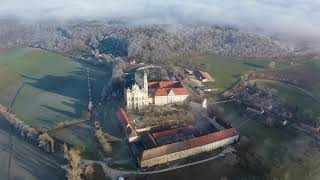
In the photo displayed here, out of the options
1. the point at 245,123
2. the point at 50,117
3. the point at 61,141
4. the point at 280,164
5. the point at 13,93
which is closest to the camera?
the point at 280,164

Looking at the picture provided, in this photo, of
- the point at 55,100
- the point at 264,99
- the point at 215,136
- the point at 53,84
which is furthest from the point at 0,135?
the point at 264,99

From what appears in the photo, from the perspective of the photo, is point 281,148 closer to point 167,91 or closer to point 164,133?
point 164,133

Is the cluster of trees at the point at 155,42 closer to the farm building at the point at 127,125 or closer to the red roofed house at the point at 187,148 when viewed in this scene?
the farm building at the point at 127,125

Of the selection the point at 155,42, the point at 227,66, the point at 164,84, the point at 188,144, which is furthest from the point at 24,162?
the point at 155,42

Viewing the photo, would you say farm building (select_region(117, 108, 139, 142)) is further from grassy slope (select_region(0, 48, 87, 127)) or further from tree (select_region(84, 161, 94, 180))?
tree (select_region(84, 161, 94, 180))

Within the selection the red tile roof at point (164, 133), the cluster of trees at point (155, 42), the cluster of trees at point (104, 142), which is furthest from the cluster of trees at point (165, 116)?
the cluster of trees at point (155, 42)

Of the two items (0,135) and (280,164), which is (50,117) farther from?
(280,164)
